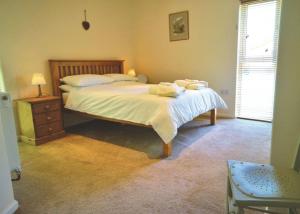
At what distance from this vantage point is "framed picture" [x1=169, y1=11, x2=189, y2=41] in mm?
4395

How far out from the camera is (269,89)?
3.80m

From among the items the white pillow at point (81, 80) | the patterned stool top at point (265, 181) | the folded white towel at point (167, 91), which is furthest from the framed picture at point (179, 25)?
the patterned stool top at point (265, 181)

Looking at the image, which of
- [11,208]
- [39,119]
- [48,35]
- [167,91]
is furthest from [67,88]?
[11,208]

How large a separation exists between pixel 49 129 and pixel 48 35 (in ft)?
5.10

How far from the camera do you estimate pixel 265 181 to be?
3.75ft

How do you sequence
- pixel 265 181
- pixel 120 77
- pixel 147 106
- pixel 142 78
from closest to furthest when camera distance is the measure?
pixel 265 181
pixel 147 106
pixel 120 77
pixel 142 78

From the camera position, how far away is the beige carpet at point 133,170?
174 cm

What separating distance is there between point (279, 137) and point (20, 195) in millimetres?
2079

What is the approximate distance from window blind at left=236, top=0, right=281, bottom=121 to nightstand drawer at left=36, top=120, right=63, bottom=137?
3202 millimetres

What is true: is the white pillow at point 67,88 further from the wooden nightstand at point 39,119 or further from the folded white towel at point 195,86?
the folded white towel at point 195,86

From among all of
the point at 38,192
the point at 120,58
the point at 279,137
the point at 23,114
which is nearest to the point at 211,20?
the point at 120,58

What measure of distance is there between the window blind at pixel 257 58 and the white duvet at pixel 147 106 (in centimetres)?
83

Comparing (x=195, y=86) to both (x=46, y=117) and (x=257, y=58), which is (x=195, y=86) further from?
(x=46, y=117)

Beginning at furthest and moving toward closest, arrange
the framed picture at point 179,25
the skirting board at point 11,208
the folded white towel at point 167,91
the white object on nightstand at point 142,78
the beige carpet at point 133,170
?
1. the white object on nightstand at point 142,78
2. the framed picture at point 179,25
3. the folded white towel at point 167,91
4. the beige carpet at point 133,170
5. the skirting board at point 11,208
